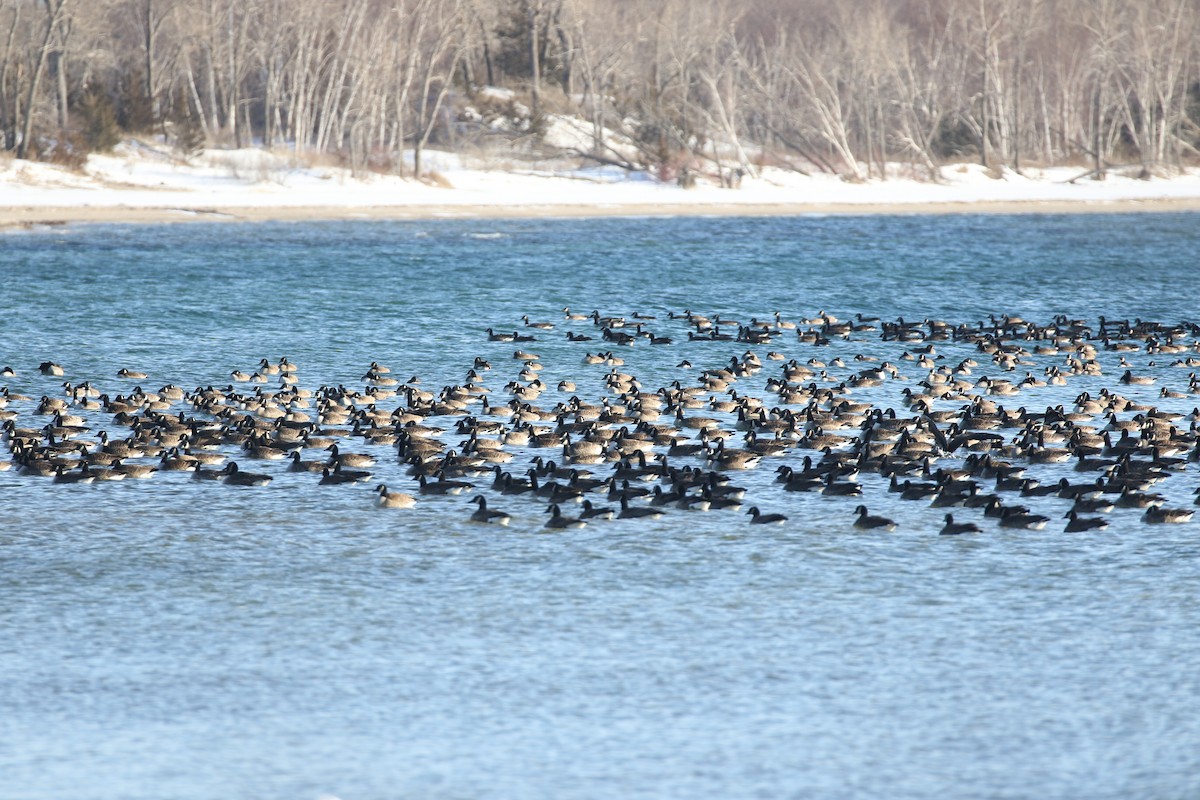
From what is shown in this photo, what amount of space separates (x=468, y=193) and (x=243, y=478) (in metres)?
49.2

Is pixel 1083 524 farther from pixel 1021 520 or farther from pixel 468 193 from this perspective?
pixel 468 193

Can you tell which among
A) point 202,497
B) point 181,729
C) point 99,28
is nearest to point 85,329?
point 202,497

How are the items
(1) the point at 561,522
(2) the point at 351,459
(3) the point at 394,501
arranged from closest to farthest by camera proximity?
(1) the point at 561,522
(3) the point at 394,501
(2) the point at 351,459

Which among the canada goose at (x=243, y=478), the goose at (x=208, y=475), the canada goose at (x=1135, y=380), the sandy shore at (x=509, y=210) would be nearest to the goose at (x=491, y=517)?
the canada goose at (x=243, y=478)

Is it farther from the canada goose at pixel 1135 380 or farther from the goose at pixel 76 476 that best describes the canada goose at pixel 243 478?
the canada goose at pixel 1135 380

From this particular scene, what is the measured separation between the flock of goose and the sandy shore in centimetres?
3054

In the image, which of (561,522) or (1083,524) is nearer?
(1083,524)

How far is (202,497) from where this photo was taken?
19656 millimetres

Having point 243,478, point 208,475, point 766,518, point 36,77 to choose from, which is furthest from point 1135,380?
point 36,77

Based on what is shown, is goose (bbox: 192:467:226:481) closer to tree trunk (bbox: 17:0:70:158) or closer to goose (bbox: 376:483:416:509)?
goose (bbox: 376:483:416:509)

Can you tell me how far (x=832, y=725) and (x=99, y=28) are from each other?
268 ft

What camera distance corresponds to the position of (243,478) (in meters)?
20.2

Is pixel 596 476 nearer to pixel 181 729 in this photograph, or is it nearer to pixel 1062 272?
pixel 181 729

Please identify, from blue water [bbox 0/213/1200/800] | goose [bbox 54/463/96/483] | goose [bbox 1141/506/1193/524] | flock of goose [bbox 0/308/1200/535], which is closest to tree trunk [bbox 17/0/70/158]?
flock of goose [bbox 0/308/1200/535]
